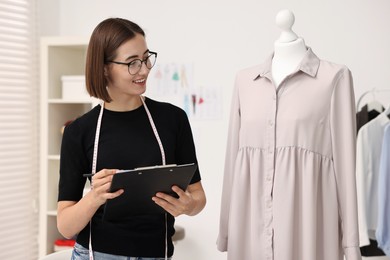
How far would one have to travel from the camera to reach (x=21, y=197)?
3844 millimetres

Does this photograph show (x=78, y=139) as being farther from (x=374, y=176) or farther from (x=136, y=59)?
(x=374, y=176)

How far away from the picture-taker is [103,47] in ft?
5.83

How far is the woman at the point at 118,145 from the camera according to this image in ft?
5.75

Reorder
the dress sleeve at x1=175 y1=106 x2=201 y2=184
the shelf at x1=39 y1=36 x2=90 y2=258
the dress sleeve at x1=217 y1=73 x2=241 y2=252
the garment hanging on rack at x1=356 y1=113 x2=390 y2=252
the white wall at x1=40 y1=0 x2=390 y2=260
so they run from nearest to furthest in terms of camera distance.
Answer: the dress sleeve at x1=175 y1=106 x2=201 y2=184
the dress sleeve at x1=217 y1=73 x2=241 y2=252
the garment hanging on rack at x1=356 y1=113 x2=390 y2=252
the white wall at x1=40 y1=0 x2=390 y2=260
the shelf at x1=39 y1=36 x2=90 y2=258

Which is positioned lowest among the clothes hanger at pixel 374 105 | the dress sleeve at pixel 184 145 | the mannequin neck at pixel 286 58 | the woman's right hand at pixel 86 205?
the woman's right hand at pixel 86 205

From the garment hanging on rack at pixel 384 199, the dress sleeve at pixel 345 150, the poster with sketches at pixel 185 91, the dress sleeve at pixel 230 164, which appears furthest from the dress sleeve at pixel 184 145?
the poster with sketches at pixel 185 91

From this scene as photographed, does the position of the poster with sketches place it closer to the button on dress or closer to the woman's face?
the button on dress

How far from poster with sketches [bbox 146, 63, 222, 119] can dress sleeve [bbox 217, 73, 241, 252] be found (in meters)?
1.58

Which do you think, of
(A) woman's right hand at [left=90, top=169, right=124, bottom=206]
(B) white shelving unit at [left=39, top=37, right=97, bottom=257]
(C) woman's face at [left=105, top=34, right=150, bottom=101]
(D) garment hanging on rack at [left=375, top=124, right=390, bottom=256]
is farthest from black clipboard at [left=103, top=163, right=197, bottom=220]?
(B) white shelving unit at [left=39, top=37, right=97, bottom=257]

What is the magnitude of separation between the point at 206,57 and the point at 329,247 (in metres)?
2.06

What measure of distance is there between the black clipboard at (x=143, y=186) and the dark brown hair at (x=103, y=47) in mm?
319

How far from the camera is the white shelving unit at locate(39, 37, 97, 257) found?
376 centimetres

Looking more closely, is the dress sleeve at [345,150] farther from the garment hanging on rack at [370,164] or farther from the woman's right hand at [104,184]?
the garment hanging on rack at [370,164]

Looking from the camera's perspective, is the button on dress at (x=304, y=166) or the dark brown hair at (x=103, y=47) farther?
the button on dress at (x=304, y=166)
